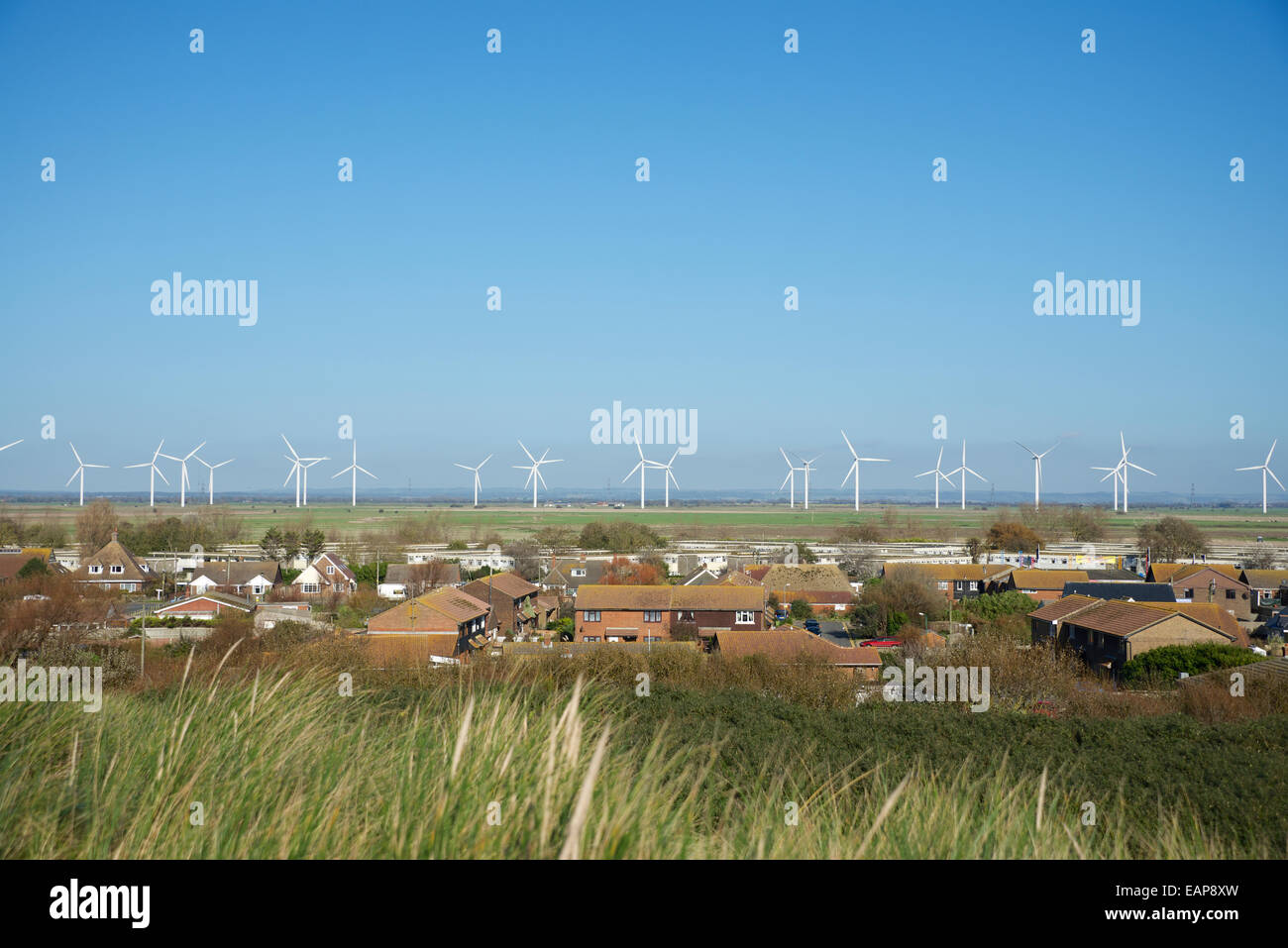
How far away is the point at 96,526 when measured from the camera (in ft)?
227

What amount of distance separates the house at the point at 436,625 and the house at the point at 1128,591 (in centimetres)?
2655

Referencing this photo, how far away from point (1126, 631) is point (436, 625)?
81.6 ft

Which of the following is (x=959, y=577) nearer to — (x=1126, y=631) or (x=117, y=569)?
(x=1126, y=631)

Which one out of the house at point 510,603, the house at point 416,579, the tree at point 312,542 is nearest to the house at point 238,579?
the house at point 416,579

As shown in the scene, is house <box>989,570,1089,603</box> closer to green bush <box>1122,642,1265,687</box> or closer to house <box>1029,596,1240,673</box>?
house <box>1029,596,1240,673</box>

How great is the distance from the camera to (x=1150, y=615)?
30344 millimetres

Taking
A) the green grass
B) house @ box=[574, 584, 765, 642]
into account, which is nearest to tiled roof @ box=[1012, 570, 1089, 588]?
house @ box=[574, 584, 765, 642]

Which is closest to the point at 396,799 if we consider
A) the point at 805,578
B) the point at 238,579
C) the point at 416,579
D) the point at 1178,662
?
the point at 1178,662

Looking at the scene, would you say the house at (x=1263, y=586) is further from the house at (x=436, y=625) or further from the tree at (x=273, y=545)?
the tree at (x=273, y=545)

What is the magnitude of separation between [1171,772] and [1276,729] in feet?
15.5

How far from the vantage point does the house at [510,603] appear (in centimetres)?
4328

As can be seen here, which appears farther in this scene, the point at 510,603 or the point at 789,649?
the point at 510,603

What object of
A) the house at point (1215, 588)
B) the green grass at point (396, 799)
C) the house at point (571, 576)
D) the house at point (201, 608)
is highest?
the green grass at point (396, 799)

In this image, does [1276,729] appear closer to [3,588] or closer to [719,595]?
[719,595]
